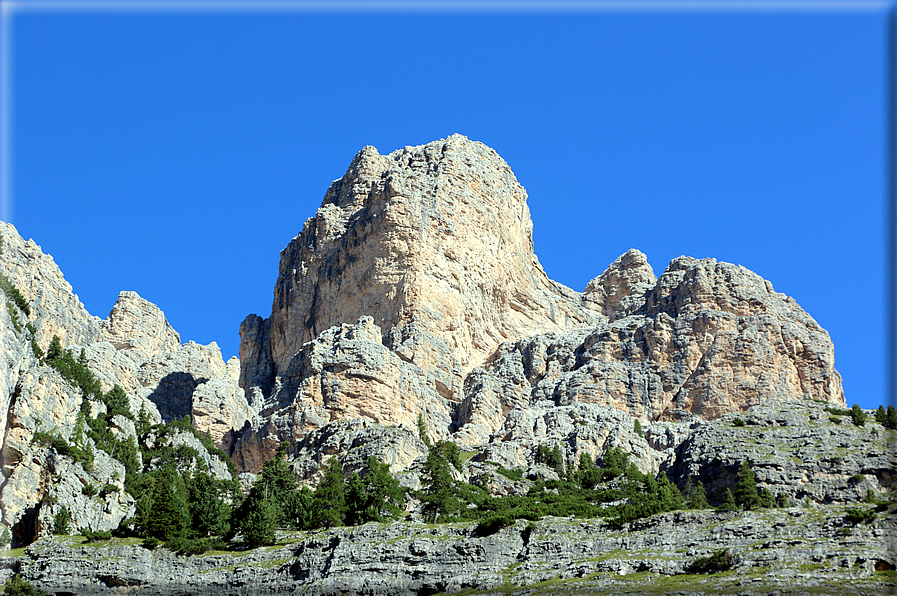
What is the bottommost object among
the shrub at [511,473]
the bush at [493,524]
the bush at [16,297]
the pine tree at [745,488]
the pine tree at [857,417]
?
the bush at [493,524]

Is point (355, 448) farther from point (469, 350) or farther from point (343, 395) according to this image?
point (469, 350)

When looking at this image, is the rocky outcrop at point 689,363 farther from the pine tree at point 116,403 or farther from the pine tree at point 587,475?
the pine tree at point 116,403

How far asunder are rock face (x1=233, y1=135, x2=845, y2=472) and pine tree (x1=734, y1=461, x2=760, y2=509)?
3335 centimetres

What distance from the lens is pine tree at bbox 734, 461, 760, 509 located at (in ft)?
400

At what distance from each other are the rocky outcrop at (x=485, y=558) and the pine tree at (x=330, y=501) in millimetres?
3014

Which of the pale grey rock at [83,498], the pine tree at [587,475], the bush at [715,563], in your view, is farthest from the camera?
the pine tree at [587,475]

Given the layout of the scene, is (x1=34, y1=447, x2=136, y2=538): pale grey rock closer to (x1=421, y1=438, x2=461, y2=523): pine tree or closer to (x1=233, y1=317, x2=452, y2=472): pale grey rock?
(x1=233, y1=317, x2=452, y2=472): pale grey rock

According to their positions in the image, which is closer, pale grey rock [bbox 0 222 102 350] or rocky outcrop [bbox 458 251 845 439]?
pale grey rock [bbox 0 222 102 350]

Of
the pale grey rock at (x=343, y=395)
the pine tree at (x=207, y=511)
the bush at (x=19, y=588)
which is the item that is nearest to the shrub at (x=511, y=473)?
the pale grey rock at (x=343, y=395)

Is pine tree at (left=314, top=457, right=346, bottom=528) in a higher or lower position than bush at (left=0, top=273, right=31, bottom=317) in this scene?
lower

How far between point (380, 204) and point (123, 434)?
216 feet

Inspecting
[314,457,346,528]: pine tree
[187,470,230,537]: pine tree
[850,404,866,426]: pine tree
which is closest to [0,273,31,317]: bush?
[187,470,230,537]: pine tree

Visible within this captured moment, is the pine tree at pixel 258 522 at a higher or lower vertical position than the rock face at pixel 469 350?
lower

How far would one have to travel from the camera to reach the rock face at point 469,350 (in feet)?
534
